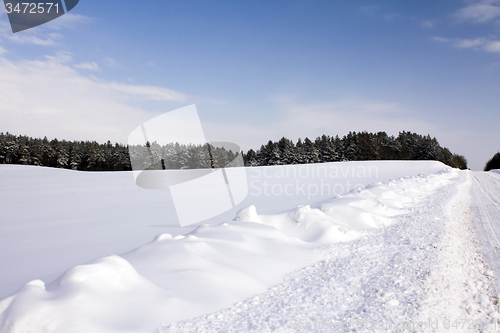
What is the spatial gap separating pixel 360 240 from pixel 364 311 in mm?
1950

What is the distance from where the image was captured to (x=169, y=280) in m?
2.48

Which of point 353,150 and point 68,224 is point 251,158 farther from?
point 68,224

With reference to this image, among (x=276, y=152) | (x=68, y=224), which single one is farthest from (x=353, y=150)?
(x=68, y=224)

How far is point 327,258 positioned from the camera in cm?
330

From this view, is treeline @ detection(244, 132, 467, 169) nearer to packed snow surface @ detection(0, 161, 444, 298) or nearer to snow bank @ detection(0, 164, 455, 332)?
packed snow surface @ detection(0, 161, 444, 298)

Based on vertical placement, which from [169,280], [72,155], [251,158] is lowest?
[169,280]

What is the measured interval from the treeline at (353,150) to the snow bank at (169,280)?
41.7m

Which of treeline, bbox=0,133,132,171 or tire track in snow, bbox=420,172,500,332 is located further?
treeline, bbox=0,133,132,171

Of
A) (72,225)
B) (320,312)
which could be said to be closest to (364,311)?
(320,312)

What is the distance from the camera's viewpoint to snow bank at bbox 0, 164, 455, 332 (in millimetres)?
1821

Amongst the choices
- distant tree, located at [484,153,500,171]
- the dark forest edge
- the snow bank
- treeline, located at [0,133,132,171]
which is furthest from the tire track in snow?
distant tree, located at [484,153,500,171]

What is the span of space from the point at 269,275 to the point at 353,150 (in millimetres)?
49160

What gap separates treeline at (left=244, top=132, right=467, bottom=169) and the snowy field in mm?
40817

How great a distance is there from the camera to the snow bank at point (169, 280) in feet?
5.98
